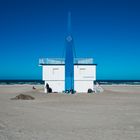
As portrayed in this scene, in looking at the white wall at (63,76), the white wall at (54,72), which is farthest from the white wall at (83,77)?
the white wall at (54,72)

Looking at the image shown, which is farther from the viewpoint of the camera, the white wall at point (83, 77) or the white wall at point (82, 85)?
the white wall at point (82, 85)

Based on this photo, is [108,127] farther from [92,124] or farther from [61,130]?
[61,130]

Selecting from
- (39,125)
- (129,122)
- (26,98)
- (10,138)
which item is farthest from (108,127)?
(26,98)

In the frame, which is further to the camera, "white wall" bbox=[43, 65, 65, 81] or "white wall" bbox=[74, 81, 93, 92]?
"white wall" bbox=[74, 81, 93, 92]

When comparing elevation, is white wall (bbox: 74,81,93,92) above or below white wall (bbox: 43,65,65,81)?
below

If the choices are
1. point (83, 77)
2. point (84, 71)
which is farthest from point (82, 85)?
point (84, 71)

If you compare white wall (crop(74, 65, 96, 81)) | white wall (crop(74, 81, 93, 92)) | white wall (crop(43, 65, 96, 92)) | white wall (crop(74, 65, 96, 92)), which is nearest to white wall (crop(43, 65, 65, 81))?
white wall (crop(43, 65, 96, 92))

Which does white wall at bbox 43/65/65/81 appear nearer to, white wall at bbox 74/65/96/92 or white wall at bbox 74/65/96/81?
white wall at bbox 74/65/96/81

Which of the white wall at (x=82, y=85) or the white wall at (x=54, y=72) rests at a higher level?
the white wall at (x=54, y=72)

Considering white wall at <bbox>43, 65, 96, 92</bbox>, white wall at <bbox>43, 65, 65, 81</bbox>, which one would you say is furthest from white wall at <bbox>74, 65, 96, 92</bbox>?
white wall at <bbox>43, 65, 65, 81</bbox>

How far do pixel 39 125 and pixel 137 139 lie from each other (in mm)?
3717

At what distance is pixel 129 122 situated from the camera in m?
10.7

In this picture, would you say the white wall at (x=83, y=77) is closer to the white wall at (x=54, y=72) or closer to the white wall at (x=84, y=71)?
the white wall at (x=84, y=71)

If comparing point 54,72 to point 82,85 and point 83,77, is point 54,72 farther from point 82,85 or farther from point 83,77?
point 82,85
